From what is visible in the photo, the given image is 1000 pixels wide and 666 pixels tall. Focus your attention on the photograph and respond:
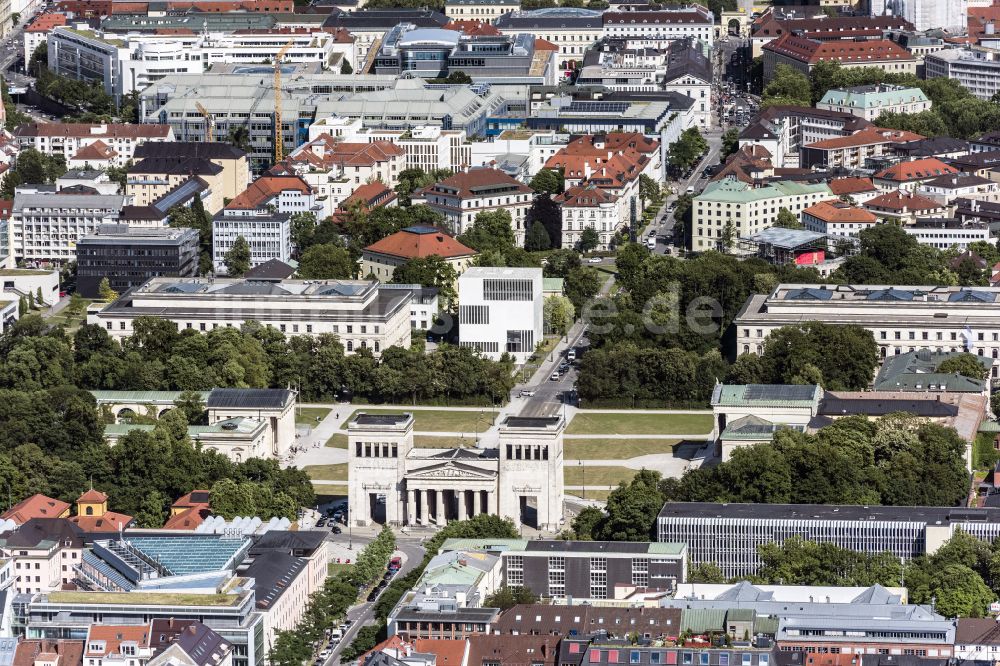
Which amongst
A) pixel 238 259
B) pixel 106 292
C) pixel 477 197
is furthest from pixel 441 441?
pixel 477 197

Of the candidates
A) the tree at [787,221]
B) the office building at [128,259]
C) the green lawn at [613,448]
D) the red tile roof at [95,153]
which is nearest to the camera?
the green lawn at [613,448]

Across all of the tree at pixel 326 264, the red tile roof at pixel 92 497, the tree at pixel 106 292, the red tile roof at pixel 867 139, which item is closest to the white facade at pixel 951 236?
the red tile roof at pixel 867 139

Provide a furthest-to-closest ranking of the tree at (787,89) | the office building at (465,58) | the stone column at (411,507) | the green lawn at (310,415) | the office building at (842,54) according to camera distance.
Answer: the office building at (842,54), the office building at (465,58), the tree at (787,89), the green lawn at (310,415), the stone column at (411,507)

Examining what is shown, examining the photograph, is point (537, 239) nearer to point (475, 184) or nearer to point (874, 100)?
point (475, 184)

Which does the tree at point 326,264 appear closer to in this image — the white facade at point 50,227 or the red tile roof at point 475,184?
the red tile roof at point 475,184

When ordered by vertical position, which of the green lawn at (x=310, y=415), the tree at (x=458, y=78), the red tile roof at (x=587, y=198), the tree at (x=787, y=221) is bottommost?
the green lawn at (x=310, y=415)

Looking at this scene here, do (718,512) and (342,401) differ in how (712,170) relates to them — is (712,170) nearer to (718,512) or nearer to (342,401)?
(342,401)

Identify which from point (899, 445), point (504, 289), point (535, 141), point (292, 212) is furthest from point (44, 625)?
point (535, 141)

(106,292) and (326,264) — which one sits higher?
(326,264)
